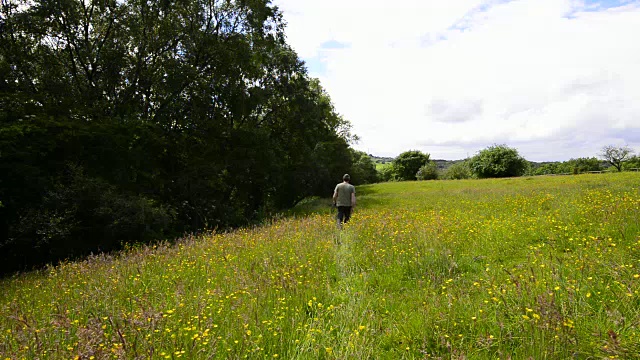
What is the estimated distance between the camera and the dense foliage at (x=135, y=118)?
→ 13742 millimetres

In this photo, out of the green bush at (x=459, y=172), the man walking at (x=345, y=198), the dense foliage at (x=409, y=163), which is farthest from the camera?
the dense foliage at (x=409, y=163)

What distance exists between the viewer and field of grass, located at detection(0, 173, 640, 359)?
3150 mm

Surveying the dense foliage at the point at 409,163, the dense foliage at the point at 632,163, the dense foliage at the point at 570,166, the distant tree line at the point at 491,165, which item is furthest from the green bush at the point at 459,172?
the dense foliage at the point at 632,163

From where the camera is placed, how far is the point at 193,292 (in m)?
5.04

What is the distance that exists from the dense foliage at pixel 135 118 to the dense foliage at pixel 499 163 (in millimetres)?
51120

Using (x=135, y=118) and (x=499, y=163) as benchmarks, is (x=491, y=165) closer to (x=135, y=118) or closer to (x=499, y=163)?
(x=499, y=163)

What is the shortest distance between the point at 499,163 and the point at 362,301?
69.9 m

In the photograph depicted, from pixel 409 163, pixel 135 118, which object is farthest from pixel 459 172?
pixel 135 118


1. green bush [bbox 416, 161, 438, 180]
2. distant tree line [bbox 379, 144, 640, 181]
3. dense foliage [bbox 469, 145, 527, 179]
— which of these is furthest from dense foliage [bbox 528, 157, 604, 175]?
green bush [bbox 416, 161, 438, 180]

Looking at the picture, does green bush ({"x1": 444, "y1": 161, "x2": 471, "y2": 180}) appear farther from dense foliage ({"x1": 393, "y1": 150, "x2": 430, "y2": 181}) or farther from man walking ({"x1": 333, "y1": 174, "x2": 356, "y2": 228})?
man walking ({"x1": 333, "y1": 174, "x2": 356, "y2": 228})

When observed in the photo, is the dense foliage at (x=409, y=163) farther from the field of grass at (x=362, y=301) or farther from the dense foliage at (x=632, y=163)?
the field of grass at (x=362, y=301)

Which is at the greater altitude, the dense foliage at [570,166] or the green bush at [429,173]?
the dense foliage at [570,166]

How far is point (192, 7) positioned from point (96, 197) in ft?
42.3

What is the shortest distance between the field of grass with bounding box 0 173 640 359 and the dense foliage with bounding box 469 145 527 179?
62763 millimetres
